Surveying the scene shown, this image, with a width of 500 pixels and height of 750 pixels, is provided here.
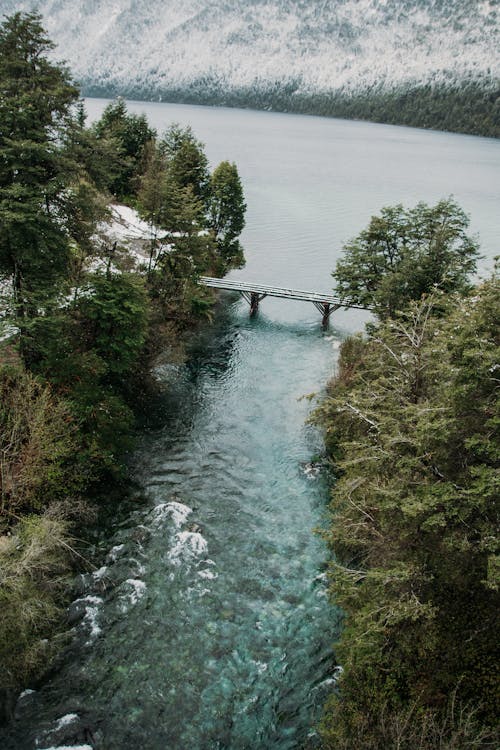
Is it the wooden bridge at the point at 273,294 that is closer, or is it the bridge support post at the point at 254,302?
the wooden bridge at the point at 273,294

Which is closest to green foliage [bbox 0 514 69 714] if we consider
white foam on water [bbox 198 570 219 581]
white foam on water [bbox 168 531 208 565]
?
white foam on water [bbox 168 531 208 565]

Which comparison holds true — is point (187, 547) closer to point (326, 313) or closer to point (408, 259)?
point (408, 259)

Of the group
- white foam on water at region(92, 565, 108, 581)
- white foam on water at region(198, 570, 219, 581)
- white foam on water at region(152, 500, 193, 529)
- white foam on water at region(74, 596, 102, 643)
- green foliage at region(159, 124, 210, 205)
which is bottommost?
white foam on water at region(74, 596, 102, 643)

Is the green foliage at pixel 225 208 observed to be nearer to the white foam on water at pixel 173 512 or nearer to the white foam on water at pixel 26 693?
the white foam on water at pixel 173 512

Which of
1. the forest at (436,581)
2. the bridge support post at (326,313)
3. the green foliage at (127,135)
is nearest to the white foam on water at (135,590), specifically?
the forest at (436,581)

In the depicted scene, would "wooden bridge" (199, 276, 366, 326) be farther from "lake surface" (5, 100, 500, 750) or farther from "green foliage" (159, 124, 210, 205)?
"green foliage" (159, 124, 210, 205)
